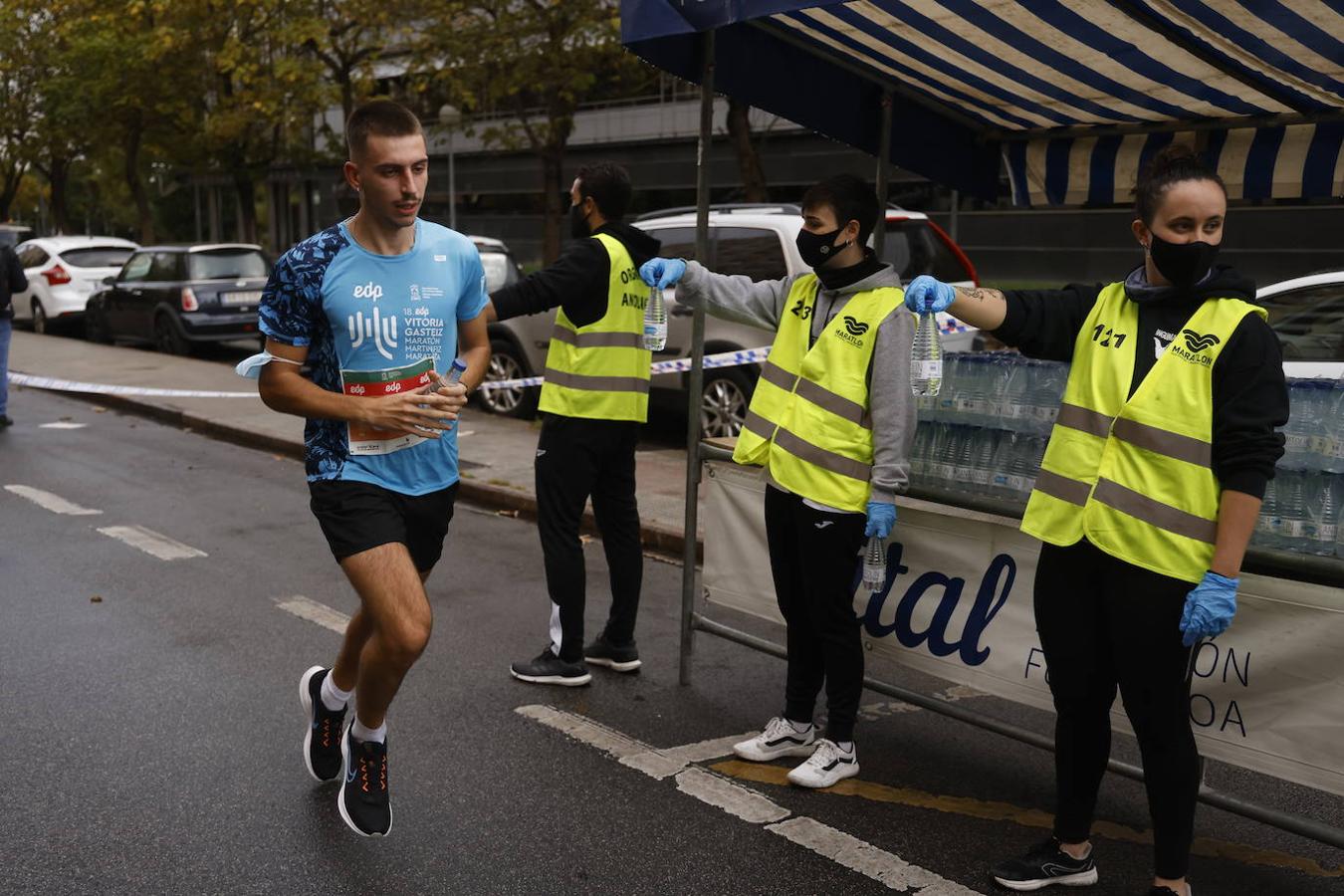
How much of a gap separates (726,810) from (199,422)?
931cm

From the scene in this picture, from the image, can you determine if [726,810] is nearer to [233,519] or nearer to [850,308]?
[850,308]

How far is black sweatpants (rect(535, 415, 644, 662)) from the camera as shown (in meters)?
5.03

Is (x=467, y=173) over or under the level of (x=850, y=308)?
over

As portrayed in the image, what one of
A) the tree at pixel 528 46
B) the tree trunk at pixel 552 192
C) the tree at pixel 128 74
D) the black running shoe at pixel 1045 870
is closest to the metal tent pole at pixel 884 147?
the black running shoe at pixel 1045 870

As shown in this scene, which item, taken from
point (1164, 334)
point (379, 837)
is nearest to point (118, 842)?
point (379, 837)

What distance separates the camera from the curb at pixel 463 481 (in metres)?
7.67

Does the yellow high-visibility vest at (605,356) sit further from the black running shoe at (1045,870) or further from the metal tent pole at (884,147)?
the black running shoe at (1045,870)

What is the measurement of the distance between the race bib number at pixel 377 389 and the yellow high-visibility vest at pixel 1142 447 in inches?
66.8

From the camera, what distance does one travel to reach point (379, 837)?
3727 mm

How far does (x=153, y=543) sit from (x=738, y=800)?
4.59m

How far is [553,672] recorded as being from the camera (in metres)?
5.15

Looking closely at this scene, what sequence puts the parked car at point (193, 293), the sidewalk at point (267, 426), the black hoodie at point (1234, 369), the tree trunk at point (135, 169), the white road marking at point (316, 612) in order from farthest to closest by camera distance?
the tree trunk at point (135, 169) < the parked car at point (193, 293) < the sidewalk at point (267, 426) < the white road marking at point (316, 612) < the black hoodie at point (1234, 369)

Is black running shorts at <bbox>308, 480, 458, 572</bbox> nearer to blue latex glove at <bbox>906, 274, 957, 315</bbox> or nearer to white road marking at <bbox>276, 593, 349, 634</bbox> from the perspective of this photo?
blue latex glove at <bbox>906, 274, 957, 315</bbox>

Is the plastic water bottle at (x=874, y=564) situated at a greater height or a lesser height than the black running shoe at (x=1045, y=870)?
greater
